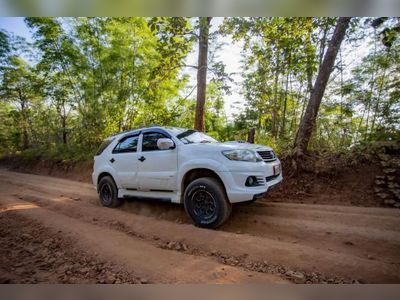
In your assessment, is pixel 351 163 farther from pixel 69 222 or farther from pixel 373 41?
pixel 373 41

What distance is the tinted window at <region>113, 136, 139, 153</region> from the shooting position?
5.14 meters

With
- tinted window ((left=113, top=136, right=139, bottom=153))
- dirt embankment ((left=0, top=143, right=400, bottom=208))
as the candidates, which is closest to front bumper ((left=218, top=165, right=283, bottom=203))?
dirt embankment ((left=0, top=143, right=400, bottom=208))

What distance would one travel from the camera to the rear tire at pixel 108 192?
543 cm

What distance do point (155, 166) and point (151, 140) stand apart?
584 mm

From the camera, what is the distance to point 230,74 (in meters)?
7.78

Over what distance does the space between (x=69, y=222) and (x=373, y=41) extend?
11.8m

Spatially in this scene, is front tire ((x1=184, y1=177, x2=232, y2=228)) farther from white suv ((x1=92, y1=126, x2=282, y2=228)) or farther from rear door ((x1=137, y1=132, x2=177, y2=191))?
rear door ((x1=137, y1=132, x2=177, y2=191))

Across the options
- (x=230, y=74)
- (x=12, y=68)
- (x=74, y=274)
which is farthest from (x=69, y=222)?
(x=12, y=68)

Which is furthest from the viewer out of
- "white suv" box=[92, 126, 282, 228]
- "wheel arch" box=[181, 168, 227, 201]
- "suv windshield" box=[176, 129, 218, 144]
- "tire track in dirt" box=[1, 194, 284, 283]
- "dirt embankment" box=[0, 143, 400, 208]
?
"dirt embankment" box=[0, 143, 400, 208]

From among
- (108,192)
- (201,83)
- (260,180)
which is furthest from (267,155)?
(201,83)

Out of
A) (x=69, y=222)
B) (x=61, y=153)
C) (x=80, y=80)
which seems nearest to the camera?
(x=69, y=222)

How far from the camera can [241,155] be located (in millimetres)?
3816

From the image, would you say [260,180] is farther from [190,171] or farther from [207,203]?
[190,171]

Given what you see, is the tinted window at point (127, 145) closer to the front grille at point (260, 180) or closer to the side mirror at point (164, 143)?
the side mirror at point (164, 143)
